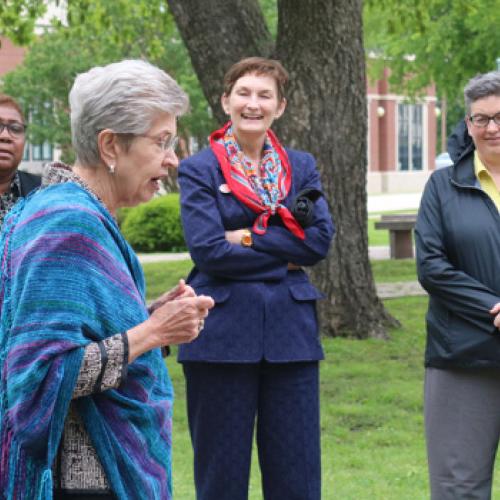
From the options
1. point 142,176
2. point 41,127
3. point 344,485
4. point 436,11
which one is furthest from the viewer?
point 41,127

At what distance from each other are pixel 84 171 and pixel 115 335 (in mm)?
472

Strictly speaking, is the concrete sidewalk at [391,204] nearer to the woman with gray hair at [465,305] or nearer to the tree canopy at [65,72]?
the tree canopy at [65,72]

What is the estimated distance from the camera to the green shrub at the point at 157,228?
23.1 m

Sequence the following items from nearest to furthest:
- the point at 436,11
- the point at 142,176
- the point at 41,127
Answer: the point at 142,176
the point at 436,11
the point at 41,127

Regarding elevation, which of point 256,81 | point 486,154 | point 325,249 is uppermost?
point 256,81

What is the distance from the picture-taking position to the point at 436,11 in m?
21.8

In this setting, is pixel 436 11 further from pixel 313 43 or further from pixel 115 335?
pixel 115 335

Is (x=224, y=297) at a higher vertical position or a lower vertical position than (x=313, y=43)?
lower

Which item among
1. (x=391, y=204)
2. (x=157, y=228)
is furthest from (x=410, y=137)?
(x=157, y=228)

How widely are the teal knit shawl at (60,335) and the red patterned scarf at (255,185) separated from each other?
5.97 feet

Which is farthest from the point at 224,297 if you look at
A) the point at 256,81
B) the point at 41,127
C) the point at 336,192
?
the point at 41,127

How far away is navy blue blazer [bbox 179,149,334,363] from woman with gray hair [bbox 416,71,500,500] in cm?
51

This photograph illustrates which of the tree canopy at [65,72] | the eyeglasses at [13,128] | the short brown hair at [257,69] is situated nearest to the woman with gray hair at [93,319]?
the short brown hair at [257,69]

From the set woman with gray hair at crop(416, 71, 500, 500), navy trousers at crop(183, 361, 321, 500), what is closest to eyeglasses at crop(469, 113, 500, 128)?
woman with gray hair at crop(416, 71, 500, 500)
